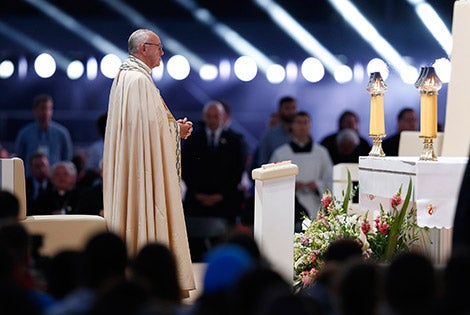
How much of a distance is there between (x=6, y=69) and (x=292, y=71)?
3.22 meters

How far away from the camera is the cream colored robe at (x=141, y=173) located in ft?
28.8

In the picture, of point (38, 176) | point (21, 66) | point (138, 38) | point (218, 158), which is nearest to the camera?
point (138, 38)

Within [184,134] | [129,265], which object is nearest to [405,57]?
[184,134]

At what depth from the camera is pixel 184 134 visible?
9.15 metres

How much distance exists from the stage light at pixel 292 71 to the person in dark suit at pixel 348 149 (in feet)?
5.04

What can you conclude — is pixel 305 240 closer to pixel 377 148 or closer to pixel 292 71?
pixel 377 148

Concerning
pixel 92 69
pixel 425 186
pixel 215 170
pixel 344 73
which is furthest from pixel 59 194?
pixel 425 186

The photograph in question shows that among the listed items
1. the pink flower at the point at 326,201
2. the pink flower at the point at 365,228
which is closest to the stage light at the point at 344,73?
the pink flower at the point at 326,201

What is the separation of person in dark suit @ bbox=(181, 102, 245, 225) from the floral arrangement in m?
3.86

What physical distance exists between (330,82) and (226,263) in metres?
10.3

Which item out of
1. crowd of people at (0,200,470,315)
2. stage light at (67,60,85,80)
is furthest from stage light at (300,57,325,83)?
crowd of people at (0,200,470,315)

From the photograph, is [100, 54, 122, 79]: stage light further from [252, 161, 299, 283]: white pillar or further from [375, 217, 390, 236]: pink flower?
[375, 217, 390, 236]: pink flower

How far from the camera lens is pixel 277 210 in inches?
332

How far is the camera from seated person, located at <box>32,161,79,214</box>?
11570 mm
